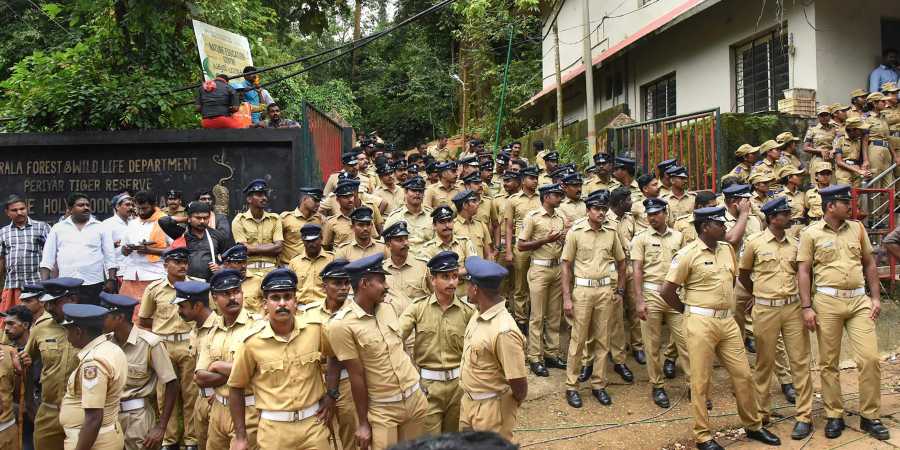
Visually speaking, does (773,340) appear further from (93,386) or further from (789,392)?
(93,386)

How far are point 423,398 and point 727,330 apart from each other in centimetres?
292

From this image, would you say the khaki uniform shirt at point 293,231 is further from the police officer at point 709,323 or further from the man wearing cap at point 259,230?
the police officer at point 709,323

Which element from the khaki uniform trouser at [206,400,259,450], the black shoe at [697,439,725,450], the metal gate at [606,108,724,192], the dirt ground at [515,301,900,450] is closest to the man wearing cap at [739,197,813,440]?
the dirt ground at [515,301,900,450]

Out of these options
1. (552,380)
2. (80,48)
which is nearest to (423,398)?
(552,380)

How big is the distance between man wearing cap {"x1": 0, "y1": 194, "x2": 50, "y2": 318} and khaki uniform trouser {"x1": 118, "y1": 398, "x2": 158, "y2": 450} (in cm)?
391

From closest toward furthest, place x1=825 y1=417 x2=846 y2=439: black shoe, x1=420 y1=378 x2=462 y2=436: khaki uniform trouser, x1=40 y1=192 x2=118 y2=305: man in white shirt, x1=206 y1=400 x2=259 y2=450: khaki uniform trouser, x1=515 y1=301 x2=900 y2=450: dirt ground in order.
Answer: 1. x1=206 y1=400 x2=259 y2=450: khaki uniform trouser
2. x1=420 y1=378 x2=462 y2=436: khaki uniform trouser
3. x1=825 y1=417 x2=846 y2=439: black shoe
4. x1=515 y1=301 x2=900 y2=450: dirt ground
5. x1=40 y1=192 x2=118 y2=305: man in white shirt

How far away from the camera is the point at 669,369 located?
7.93m

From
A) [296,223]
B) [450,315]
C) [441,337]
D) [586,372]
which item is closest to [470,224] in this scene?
[296,223]

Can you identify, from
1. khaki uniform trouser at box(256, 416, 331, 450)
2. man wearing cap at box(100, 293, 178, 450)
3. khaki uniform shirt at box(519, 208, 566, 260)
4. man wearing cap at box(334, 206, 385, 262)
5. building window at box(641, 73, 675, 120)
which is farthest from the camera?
building window at box(641, 73, 675, 120)

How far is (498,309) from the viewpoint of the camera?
4449mm

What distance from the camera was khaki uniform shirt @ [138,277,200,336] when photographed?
6.16 meters

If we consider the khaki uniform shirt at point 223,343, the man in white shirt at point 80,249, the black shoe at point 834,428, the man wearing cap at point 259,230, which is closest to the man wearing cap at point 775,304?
the black shoe at point 834,428

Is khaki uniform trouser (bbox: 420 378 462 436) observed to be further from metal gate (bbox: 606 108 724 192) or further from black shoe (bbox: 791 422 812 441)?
metal gate (bbox: 606 108 724 192)

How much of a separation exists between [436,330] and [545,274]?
321 centimetres
